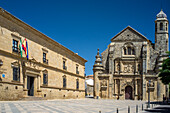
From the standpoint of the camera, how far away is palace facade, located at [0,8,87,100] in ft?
68.3

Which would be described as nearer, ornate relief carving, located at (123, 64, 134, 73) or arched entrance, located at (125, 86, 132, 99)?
arched entrance, located at (125, 86, 132, 99)

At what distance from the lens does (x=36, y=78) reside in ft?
85.6

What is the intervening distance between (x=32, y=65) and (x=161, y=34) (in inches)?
1245

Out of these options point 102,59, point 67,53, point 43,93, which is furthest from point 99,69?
point 43,93

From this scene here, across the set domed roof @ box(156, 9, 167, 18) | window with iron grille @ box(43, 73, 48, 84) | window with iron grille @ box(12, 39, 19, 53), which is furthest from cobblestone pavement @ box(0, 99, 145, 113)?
domed roof @ box(156, 9, 167, 18)

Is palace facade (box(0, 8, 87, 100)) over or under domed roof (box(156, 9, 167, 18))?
under

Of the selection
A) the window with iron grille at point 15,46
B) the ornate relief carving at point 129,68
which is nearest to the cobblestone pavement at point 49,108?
the window with iron grille at point 15,46

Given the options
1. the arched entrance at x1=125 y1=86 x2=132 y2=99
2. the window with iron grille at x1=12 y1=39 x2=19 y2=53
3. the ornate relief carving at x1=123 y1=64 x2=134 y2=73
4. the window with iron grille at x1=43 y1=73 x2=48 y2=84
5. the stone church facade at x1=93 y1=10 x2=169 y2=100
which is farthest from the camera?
the ornate relief carving at x1=123 y1=64 x2=134 y2=73

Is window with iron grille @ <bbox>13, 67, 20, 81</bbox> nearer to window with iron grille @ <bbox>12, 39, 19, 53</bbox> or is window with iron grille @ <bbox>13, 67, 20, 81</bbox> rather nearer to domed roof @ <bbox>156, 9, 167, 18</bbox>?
window with iron grille @ <bbox>12, 39, 19, 53</bbox>

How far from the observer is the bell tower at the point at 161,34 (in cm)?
4788

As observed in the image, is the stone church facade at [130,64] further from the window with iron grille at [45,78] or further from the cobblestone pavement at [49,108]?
the cobblestone pavement at [49,108]

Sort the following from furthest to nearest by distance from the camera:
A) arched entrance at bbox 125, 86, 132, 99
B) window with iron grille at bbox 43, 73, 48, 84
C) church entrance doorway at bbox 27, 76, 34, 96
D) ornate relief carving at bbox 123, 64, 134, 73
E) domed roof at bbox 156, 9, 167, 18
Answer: domed roof at bbox 156, 9, 167, 18, ornate relief carving at bbox 123, 64, 134, 73, arched entrance at bbox 125, 86, 132, 99, window with iron grille at bbox 43, 73, 48, 84, church entrance doorway at bbox 27, 76, 34, 96

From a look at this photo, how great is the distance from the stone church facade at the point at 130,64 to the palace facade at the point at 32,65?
32.6 ft

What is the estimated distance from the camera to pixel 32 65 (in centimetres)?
2528
